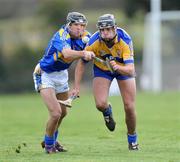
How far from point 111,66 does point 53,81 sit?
1.20 meters

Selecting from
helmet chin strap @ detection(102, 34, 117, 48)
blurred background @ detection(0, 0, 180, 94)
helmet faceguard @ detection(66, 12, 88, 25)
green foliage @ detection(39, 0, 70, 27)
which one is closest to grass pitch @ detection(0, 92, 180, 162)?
helmet chin strap @ detection(102, 34, 117, 48)

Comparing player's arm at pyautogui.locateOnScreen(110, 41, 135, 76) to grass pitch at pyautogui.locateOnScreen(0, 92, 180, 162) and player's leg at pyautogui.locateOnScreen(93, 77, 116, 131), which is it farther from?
grass pitch at pyautogui.locateOnScreen(0, 92, 180, 162)

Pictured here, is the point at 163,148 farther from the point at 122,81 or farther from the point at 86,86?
the point at 86,86

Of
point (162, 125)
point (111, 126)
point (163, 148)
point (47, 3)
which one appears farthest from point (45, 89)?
point (47, 3)

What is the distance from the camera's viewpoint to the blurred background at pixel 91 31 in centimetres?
4628

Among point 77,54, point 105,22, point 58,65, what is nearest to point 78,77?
point 58,65

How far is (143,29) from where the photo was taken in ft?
179

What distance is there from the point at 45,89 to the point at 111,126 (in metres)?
1.40

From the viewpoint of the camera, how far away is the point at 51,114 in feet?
48.9

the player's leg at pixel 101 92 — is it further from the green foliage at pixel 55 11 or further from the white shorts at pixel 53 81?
the green foliage at pixel 55 11

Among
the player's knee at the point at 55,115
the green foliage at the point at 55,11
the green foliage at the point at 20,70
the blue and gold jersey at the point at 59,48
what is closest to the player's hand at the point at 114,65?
the blue and gold jersey at the point at 59,48

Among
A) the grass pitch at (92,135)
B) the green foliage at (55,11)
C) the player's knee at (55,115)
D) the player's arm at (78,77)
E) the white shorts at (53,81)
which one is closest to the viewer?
the grass pitch at (92,135)

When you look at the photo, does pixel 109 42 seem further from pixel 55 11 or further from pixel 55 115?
pixel 55 11

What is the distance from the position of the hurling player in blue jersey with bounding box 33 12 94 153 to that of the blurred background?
2978 cm
